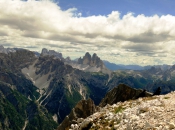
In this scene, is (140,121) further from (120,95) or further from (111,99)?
(111,99)

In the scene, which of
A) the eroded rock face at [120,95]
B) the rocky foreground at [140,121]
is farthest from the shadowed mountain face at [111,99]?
the rocky foreground at [140,121]

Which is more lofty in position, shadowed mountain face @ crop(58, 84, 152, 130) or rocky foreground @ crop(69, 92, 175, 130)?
rocky foreground @ crop(69, 92, 175, 130)

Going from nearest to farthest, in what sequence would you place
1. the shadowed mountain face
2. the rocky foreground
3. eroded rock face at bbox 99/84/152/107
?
the rocky foreground < the shadowed mountain face < eroded rock face at bbox 99/84/152/107

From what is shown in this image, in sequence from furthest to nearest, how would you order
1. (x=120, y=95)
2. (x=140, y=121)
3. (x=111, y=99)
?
1. (x=111, y=99)
2. (x=120, y=95)
3. (x=140, y=121)

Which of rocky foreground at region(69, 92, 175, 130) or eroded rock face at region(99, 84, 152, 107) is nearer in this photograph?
rocky foreground at region(69, 92, 175, 130)

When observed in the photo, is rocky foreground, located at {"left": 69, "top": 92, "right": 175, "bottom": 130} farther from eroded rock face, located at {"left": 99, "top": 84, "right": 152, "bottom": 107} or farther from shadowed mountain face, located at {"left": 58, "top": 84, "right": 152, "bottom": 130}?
eroded rock face, located at {"left": 99, "top": 84, "right": 152, "bottom": 107}

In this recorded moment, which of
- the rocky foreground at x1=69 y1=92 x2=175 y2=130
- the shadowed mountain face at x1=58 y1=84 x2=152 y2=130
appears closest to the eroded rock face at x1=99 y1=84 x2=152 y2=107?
the shadowed mountain face at x1=58 y1=84 x2=152 y2=130

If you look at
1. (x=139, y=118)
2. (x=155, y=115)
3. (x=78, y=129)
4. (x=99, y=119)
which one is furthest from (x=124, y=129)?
(x=78, y=129)

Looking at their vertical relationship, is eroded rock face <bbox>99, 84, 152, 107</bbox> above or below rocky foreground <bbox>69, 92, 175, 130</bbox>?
below

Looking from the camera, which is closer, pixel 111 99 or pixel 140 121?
pixel 140 121

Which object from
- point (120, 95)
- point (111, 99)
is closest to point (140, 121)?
point (120, 95)

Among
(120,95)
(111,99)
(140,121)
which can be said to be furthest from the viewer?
(111,99)

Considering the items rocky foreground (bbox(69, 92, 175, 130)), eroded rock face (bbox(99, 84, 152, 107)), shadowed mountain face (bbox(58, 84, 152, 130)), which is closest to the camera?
rocky foreground (bbox(69, 92, 175, 130))

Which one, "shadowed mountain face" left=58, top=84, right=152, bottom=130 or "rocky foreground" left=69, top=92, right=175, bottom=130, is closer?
"rocky foreground" left=69, top=92, right=175, bottom=130
